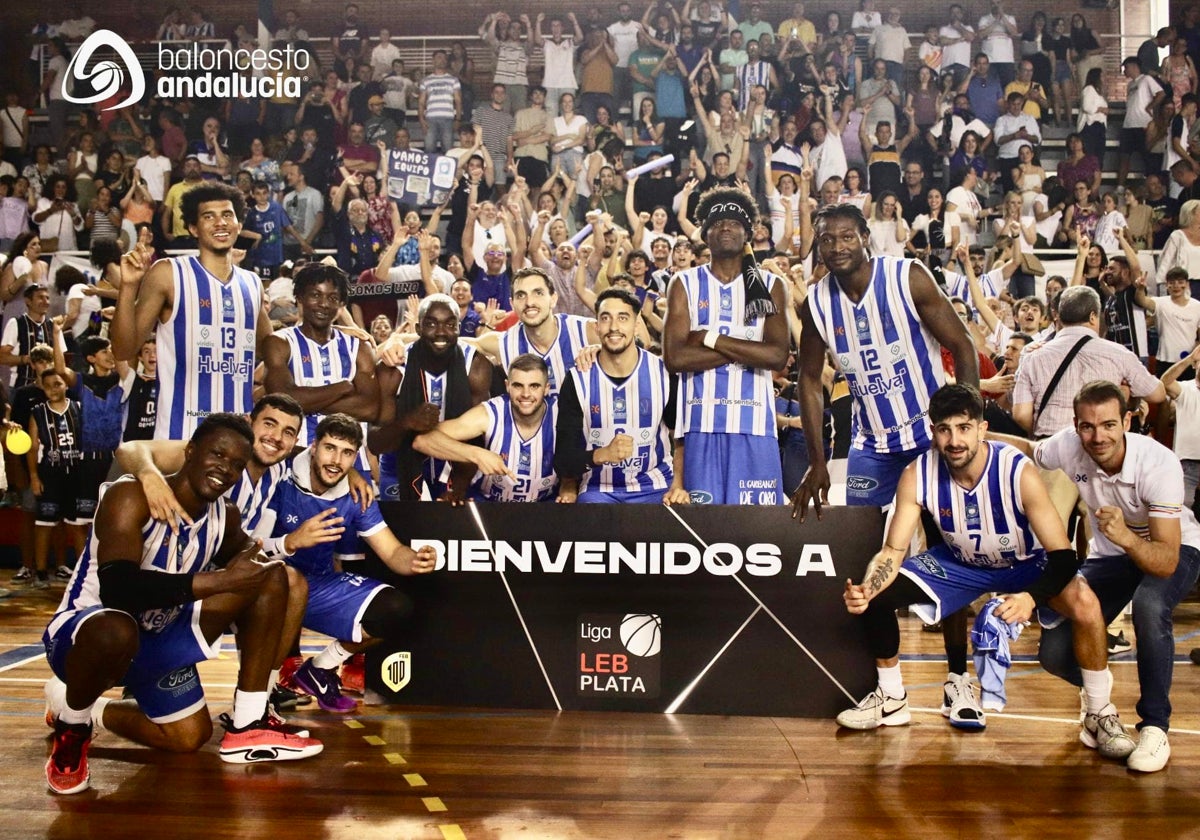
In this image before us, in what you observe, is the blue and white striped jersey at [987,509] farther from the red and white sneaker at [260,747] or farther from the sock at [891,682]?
the red and white sneaker at [260,747]

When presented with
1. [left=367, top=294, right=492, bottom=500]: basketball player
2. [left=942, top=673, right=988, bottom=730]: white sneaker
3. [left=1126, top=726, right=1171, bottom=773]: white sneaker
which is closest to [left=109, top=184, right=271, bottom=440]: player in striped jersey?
[left=367, top=294, right=492, bottom=500]: basketball player

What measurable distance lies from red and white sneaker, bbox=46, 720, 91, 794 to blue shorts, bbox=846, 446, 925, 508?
3.55 metres

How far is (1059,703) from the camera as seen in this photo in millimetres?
5770

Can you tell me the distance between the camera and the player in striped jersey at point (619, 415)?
19.7 ft

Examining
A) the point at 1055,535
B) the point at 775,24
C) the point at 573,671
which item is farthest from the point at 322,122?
the point at 1055,535

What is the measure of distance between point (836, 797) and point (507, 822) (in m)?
1.18

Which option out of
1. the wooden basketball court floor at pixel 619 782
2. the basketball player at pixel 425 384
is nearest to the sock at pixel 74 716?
the wooden basketball court floor at pixel 619 782

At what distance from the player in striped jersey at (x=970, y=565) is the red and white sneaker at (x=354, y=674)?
2.33 m

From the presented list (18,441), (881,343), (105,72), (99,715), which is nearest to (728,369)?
(881,343)

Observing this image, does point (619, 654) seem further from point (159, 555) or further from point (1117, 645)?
point (1117, 645)

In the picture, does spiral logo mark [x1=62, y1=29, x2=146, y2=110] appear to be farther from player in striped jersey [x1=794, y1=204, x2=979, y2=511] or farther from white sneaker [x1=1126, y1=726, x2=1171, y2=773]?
white sneaker [x1=1126, y1=726, x2=1171, y2=773]

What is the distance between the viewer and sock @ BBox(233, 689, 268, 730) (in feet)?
15.6

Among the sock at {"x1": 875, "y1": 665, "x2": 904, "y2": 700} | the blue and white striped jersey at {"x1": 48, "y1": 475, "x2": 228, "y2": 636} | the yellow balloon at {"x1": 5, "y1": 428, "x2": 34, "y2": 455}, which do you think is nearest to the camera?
the blue and white striped jersey at {"x1": 48, "y1": 475, "x2": 228, "y2": 636}

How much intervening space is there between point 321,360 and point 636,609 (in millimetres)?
2172
